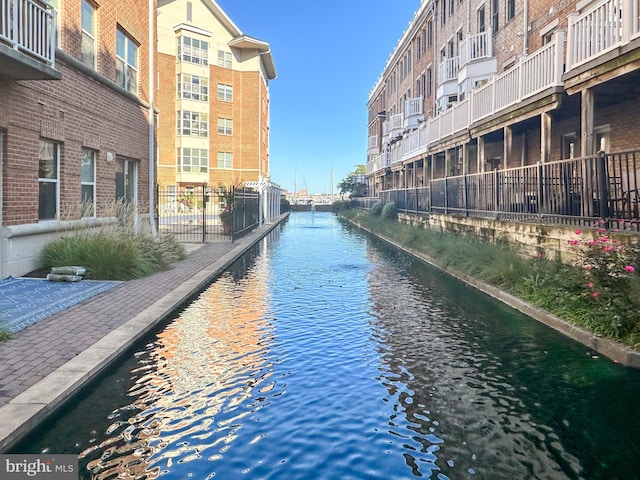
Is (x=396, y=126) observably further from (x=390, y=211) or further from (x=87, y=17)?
(x=87, y=17)

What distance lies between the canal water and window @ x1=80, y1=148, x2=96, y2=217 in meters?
6.76

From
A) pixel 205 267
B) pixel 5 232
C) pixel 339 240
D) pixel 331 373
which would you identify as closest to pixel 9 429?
pixel 331 373

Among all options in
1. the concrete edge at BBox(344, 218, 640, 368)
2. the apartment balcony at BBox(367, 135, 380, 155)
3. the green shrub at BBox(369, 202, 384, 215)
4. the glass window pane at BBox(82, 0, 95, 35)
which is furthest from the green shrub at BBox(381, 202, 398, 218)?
the apartment balcony at BBox(367, 135, 380, 155)

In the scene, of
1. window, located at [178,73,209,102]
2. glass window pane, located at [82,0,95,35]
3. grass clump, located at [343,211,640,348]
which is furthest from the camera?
window, located at [178,73,209,102]

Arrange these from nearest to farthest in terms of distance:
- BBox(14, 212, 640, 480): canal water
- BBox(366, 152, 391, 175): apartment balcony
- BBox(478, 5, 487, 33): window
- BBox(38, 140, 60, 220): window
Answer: BBox(14, 212, 640, 480): canal water, BBox(38, 140, 60, 220): window, BBox(478, 5, 487, 33): window, BBox(366, 152, 391, 175): apartment balcony

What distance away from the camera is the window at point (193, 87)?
50250mm

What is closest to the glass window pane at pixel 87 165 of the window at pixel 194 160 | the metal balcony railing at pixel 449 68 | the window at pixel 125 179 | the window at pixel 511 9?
the window at pixel 125 179

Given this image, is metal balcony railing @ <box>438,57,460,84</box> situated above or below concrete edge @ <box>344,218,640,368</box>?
above

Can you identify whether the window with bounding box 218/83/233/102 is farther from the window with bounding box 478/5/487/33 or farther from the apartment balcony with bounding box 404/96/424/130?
the window with bounding box 478/5/487/33

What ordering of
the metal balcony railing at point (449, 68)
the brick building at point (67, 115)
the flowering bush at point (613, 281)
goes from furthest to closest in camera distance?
the metal balcony railing at point (449, 68) → the brick building at point (67, 115) → the flowering bush at point (613, 281)

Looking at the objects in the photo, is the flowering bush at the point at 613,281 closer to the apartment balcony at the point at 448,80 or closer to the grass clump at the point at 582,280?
the grass clump at the point at 582,280

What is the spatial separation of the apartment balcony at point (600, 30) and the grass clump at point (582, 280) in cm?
441

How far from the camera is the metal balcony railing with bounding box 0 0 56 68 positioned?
905 cm

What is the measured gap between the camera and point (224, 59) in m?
52.2
